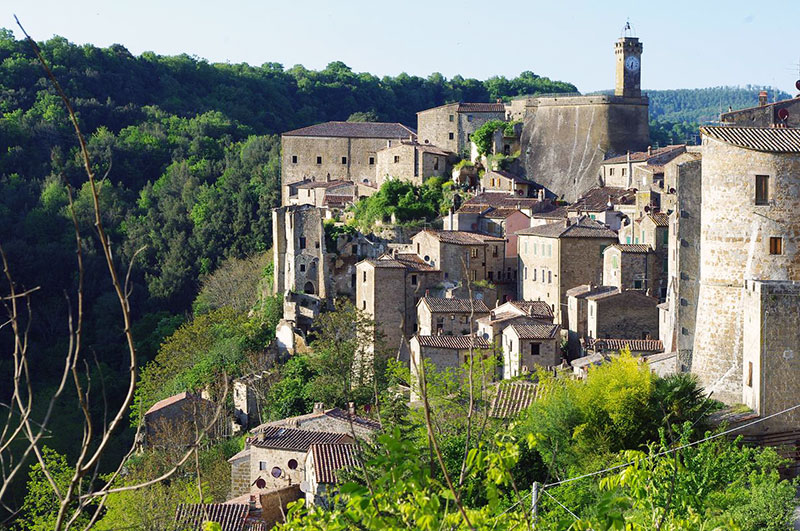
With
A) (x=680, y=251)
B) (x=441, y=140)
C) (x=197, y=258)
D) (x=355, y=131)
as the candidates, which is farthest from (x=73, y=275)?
(x=680, y=251)

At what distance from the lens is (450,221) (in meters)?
45.5

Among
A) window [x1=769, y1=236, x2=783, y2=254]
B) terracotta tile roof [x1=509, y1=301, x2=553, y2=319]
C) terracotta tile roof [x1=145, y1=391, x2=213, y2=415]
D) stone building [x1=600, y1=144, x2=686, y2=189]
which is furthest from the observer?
stone building [x1=600, y1=144, x2=686, y2=189]

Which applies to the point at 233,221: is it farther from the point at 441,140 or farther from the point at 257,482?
the point at 257,482

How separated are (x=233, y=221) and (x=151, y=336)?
1117 cm

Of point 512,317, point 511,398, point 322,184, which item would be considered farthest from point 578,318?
point 322,184

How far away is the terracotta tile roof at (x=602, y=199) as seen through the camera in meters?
43.4

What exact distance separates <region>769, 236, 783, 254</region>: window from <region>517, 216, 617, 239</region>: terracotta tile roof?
17.0 m

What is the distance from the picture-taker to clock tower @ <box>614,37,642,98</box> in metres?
54.4

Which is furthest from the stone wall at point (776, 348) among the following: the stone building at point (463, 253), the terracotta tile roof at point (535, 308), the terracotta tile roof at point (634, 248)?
the stone building at point (463, 253)

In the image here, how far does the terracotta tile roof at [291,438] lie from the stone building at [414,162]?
23283mm

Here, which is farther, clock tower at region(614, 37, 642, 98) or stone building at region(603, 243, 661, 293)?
clock tower at region(614, 37, 642, 98)

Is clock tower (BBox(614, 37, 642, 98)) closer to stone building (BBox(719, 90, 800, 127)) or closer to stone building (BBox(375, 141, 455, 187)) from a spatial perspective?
stone building (BBox(375, 141, 455, 187))

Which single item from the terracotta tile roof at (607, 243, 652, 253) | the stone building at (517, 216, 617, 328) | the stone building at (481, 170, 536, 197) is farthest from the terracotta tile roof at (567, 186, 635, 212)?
the terracotta tile roof at (607, 243, 652, 253)

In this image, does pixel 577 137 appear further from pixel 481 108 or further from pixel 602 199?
pixel 602 199
